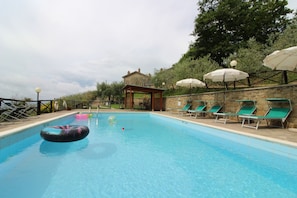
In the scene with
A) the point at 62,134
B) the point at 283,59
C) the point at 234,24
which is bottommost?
the point at 62,134

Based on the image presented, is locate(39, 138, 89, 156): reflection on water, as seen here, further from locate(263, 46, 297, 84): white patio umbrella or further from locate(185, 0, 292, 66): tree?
locate(185, 0, 292, 66): tree

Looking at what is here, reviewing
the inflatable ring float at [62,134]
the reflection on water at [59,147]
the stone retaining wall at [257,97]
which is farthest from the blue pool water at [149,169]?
the stone retaining wall at [257,97]

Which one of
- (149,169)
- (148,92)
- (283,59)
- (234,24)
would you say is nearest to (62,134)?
(149,169)

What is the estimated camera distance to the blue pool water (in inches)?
87.9

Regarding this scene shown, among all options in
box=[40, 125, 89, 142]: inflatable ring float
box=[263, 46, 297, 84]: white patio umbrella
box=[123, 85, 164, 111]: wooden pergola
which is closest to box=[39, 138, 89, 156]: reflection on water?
box=[40, 125, 89, 142]: inflatable ring float

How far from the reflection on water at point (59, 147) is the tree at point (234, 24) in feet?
62.3

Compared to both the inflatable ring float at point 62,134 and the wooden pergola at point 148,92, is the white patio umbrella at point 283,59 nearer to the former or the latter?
the inflatable ring float at point 62,134

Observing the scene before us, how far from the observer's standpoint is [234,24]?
19297mm

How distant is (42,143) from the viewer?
4.69 meters

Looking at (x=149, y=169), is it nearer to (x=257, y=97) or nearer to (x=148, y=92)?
(x=257, y=97)

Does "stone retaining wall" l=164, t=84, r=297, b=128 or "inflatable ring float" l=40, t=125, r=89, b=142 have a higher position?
"stone retaining wall" l=164, t=84, r=297, b=128

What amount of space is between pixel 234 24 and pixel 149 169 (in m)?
22.5

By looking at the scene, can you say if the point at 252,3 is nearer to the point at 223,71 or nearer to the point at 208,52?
the point at 208,52

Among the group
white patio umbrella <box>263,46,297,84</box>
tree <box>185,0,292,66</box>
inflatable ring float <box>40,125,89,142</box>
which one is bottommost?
inflatable ring float <box>40,125,89,142</box>
